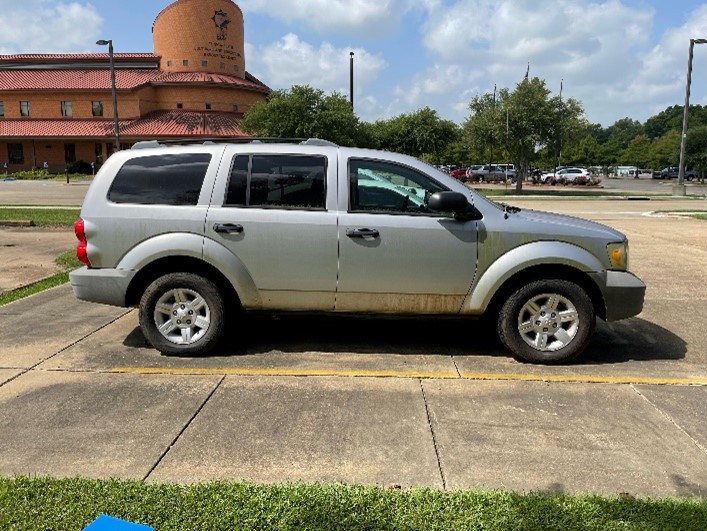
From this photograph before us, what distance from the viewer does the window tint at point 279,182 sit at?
463 centimetres

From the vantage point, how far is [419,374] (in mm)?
4402

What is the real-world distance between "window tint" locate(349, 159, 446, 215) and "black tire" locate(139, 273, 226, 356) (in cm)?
146

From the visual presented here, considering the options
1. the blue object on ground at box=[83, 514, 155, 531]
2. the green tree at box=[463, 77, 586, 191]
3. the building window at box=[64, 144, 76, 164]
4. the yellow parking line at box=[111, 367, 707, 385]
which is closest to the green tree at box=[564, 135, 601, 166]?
the green tree at box=[463, 77, 586, 191]

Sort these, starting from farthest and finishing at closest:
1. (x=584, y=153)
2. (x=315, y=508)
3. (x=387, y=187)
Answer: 1. (x=584, y=153)
2. (x=387, y=187)
3. (x=315, y=508)

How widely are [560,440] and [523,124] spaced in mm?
32134

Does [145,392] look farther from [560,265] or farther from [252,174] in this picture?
[560,265]

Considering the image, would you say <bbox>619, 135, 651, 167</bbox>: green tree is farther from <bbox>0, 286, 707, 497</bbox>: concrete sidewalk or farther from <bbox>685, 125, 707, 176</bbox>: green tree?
<bbox>0, 286, 707, 497</bbox>: concrete sidewalk

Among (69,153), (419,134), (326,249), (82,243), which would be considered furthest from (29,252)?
(69,153)

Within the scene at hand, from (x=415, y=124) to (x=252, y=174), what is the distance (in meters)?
40.3

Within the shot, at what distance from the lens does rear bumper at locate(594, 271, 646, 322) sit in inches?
180

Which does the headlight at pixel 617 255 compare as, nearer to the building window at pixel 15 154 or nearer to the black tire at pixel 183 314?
the black tire at pixel 183 314

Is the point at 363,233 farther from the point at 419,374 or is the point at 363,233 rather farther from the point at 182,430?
the point at 182,430

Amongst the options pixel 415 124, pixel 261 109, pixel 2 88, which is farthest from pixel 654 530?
pixel 2 88

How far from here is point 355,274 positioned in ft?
15.0
